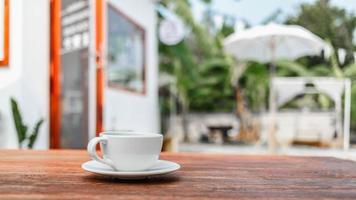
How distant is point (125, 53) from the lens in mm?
4867

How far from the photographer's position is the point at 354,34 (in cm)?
816

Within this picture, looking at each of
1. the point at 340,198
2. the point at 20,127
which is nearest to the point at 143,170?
the point at 340,198

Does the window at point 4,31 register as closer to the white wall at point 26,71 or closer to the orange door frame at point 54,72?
the white wall at point 26,71

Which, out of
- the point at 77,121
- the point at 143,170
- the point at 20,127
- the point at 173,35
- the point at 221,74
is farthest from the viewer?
the point at 221,74

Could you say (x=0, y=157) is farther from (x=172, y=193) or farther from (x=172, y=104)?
(x=172, y=104)

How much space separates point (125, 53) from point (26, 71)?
6.87 feet

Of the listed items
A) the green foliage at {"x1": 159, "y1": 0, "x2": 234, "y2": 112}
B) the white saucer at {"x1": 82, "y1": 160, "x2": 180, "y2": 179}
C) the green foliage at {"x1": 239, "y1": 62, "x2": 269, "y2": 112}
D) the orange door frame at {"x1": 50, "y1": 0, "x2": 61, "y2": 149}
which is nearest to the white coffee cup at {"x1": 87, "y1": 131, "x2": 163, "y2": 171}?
the white saucer at {"x1": 82, "y1": 160, "x2": 180, "y2": 179}

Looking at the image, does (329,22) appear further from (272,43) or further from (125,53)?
(125,53)

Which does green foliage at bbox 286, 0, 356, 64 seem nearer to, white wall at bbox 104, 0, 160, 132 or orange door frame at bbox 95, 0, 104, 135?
white wall at bbox 104, 0, 160, 132

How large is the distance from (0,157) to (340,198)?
81 centimetres

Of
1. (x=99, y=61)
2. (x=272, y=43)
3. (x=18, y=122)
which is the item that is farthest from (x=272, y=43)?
(x=18, y=122)

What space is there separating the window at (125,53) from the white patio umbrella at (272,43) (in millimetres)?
1267

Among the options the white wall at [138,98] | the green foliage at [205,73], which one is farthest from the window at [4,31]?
the green foliage at [205,73]

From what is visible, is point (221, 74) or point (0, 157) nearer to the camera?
point (0, 157)
